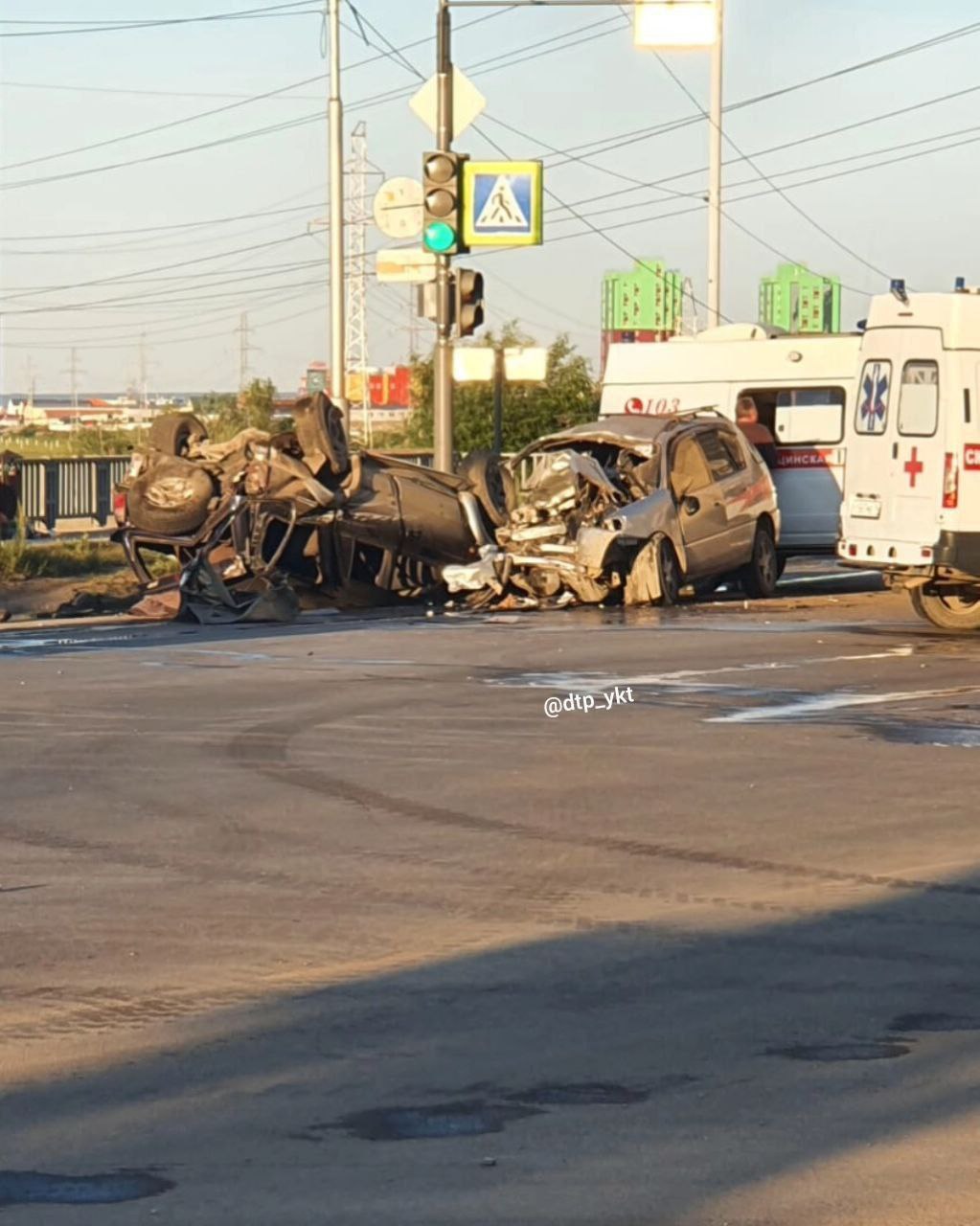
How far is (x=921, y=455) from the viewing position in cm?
1722

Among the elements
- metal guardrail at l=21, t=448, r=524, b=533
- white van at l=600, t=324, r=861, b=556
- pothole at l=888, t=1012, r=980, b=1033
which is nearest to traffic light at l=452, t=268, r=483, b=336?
white van at l=600, t=324, r=861, b=556

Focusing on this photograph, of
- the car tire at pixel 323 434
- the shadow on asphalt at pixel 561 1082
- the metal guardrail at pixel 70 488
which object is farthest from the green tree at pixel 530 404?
the shadow on asphalt at pixel 561 1082

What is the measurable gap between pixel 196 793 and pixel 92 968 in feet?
10.5

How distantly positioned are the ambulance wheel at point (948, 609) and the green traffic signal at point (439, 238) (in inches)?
268

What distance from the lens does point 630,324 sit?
224ft

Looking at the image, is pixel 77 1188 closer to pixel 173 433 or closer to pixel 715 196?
pixel 173 433

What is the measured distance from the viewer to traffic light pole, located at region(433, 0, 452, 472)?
22391mm

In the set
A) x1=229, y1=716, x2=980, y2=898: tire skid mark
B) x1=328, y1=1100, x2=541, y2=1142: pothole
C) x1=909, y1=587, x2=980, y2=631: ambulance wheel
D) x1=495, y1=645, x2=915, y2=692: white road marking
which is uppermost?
x1=909, y1=587, x2=980, y2=631: ambulance wheel

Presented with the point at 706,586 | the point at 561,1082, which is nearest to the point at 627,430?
the point at 706,586

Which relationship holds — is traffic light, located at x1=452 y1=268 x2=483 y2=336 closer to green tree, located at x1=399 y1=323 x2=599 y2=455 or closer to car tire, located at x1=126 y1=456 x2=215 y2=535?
car tire, located at x1=126 y1=456 x2=215 y2=535

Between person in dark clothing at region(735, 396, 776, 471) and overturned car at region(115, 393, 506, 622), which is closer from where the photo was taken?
overturned car at region(115, 393, 506, 622)

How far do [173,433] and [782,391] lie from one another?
23.5 feet

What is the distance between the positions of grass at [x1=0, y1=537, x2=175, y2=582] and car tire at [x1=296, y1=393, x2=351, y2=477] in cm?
405

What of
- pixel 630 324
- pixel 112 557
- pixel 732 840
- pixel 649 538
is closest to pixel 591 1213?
pixel 732 840
